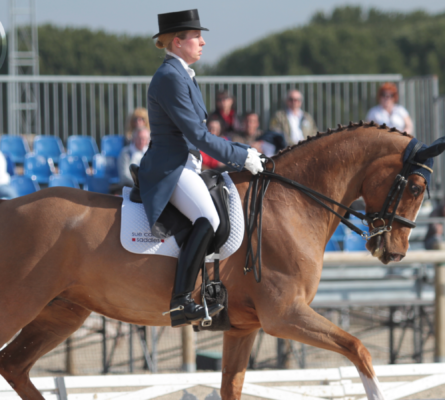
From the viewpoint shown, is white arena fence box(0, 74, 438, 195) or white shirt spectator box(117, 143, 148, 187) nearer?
white shirt spectator box(117, 143, 148, 187)

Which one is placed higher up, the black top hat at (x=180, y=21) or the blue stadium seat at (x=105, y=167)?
the black top hat at (x=180, y=21)

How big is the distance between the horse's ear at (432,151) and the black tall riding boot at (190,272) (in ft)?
4.23

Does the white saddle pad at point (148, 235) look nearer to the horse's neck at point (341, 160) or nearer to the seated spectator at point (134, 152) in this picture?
the horse's neck at point (341, 160)

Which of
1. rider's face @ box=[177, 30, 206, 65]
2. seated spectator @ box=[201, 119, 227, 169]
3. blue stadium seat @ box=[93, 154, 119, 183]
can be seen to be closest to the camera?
rider's face @ box=[177, 30, 206, 65]

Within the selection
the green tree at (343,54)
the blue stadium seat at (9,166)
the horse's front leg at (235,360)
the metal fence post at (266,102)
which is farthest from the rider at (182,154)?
the green tree at (343,54)

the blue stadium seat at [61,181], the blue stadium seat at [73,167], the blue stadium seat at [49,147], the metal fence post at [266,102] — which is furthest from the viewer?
the metal fence post at [266,102]

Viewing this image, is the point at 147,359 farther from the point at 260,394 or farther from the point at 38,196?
the point at 38,196

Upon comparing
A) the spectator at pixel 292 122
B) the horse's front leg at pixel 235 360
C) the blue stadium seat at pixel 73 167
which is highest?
the spectator at pixel 292 122

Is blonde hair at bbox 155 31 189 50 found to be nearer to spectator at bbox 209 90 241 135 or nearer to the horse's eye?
the horse's eye

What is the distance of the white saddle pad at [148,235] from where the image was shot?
3.47 m

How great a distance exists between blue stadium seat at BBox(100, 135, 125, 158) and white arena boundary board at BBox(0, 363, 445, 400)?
507 centimetres

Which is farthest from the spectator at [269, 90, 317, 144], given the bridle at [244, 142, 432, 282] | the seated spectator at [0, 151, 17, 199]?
the bridle at [244, 142, 432, 282]

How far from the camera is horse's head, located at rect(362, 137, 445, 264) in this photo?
360 cm

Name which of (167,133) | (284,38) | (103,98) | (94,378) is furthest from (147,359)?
(284,38)
